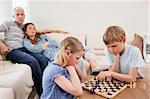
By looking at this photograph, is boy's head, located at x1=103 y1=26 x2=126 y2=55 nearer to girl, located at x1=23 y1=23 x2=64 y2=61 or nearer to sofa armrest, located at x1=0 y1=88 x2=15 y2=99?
sofa armrest, located at x1=0 y1=88 x2=15 y2=99

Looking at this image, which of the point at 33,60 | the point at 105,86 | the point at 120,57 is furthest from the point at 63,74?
the point at 33,60

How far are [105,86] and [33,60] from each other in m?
1.52

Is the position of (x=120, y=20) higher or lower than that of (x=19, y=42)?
higher

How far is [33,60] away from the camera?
3061mm

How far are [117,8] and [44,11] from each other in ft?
4.05

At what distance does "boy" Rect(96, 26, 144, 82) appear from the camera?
183cm

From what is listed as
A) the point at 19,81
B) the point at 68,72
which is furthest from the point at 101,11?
the point at 68,72

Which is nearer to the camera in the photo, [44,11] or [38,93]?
[38,93]

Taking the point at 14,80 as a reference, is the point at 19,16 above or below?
above

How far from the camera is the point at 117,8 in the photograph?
4.09m

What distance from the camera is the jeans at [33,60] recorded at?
293 cm

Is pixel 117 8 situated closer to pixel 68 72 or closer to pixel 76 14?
pixel 76 14

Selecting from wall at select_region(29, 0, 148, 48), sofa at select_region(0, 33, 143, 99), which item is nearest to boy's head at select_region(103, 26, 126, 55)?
sofa at select_region(0, 33, 143, 99)

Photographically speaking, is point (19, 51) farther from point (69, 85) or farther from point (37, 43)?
point (69, 85)
